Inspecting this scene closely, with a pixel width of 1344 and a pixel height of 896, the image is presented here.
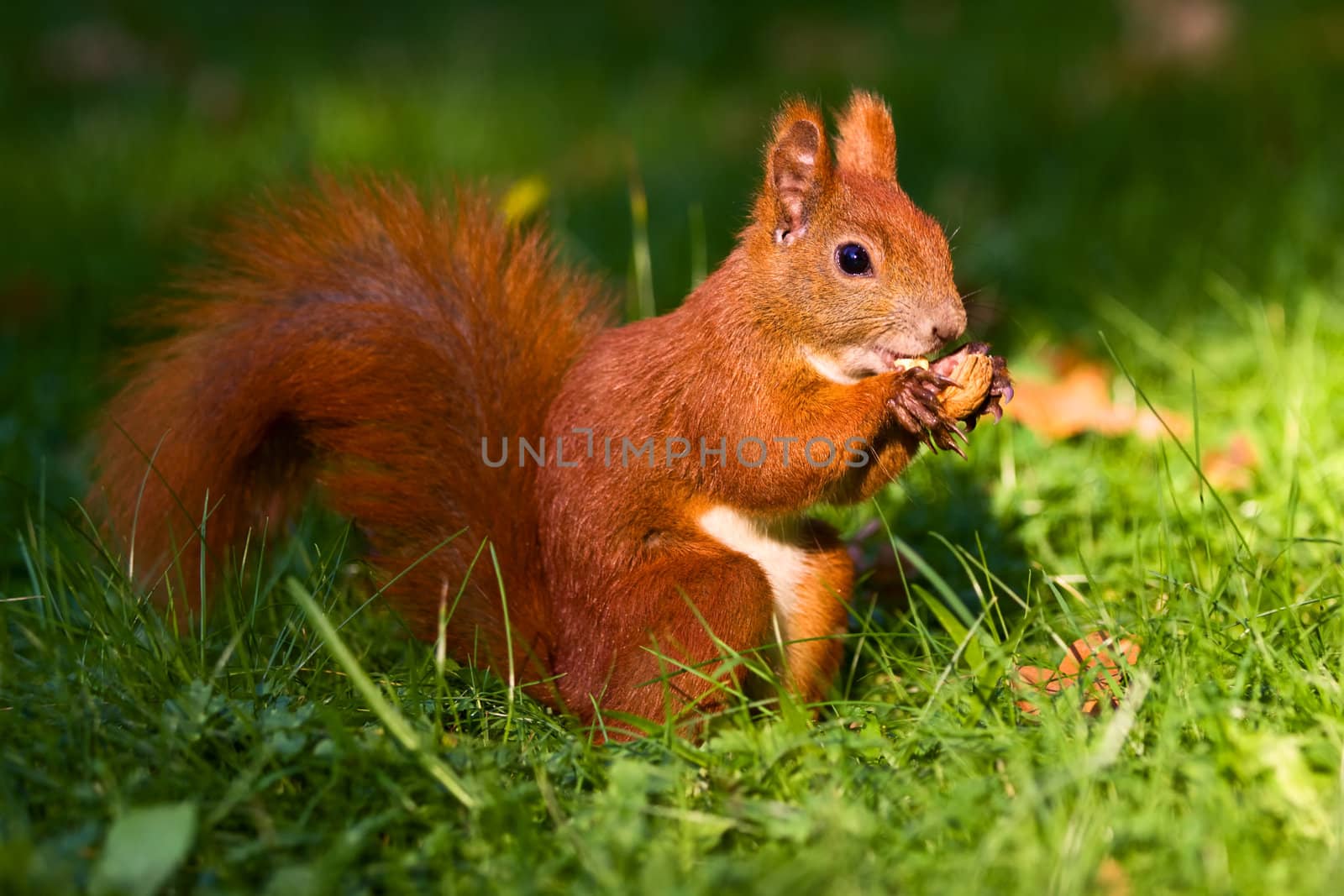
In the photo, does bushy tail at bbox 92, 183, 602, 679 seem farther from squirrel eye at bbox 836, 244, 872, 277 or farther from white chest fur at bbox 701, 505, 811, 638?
squirrel eye at bbox 836, 244, 872, 277

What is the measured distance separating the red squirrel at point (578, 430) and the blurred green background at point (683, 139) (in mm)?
481

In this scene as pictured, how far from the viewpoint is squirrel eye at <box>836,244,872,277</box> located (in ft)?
5.79

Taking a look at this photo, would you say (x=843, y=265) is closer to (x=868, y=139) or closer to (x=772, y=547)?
(x=868, y=139)

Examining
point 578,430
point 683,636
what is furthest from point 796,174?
point 683,636

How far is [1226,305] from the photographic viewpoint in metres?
3.14

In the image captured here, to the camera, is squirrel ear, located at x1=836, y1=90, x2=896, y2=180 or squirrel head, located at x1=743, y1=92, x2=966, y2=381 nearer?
squirrel head, located at x1=743, y1=92, x2=966, y2=381

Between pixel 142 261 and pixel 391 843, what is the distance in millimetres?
2829

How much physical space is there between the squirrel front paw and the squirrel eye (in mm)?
169

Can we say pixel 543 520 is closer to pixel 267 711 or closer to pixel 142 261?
pixel 267 711

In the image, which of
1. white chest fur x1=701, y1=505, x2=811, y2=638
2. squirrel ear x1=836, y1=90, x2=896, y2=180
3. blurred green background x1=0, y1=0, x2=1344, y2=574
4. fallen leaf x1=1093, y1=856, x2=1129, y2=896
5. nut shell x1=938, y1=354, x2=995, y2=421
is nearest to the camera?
fallen leaf x1=1093, y1=856, x2=1129, y2=896

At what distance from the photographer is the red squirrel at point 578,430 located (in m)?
1.72

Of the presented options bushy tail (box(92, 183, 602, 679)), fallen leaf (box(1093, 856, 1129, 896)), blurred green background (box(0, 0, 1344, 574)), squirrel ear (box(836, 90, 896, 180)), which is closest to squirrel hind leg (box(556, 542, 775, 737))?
bushy tail (box(92, 183, 602, 679))

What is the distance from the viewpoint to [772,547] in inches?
72.5

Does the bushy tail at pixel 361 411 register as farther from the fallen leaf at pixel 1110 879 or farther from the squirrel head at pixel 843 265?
the fallen leaf at pixel 1110 879
